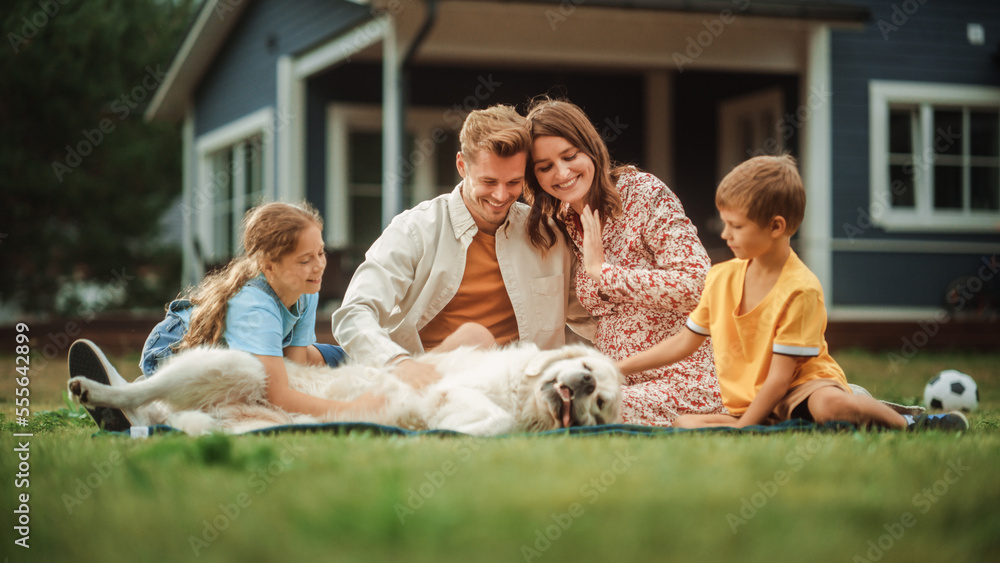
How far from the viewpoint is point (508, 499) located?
199cm

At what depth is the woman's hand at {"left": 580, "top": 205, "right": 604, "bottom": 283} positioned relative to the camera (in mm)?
3805

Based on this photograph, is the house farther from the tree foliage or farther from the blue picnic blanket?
the blue picnic blanket

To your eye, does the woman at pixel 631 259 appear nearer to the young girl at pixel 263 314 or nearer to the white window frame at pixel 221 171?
the young girl at pixel 263 314

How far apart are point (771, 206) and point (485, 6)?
6198 millimetres

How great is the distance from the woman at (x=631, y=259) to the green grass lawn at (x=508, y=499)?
0.92 meters

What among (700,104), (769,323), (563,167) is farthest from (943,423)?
(700,104)

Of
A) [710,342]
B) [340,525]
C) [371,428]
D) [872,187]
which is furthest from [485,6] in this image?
[340,525]

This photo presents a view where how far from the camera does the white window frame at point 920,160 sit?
10.6 metres

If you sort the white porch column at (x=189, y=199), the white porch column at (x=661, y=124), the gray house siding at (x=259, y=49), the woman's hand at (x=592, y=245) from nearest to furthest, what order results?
→ the woman's hand at (x=592, y=245)
the gray house siding at (x=259, y=49)
the white porch column at (x=661, y=124)
the white porch column at (x=189, y=199)

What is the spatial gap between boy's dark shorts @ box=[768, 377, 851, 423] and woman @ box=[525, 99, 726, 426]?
30 centimetres

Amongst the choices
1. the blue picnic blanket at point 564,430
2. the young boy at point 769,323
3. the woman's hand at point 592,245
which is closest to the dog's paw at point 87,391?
the blue picnic blanket at point 564,430

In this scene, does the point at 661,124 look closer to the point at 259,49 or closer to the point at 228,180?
the point at 259,49

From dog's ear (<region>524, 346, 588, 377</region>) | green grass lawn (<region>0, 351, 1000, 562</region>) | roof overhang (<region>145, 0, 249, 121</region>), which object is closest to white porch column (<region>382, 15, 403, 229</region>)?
roof overhang (<region>145, 0, 249, 121</region>)

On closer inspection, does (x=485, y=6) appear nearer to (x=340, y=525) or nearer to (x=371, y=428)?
(x=371, y=428)
